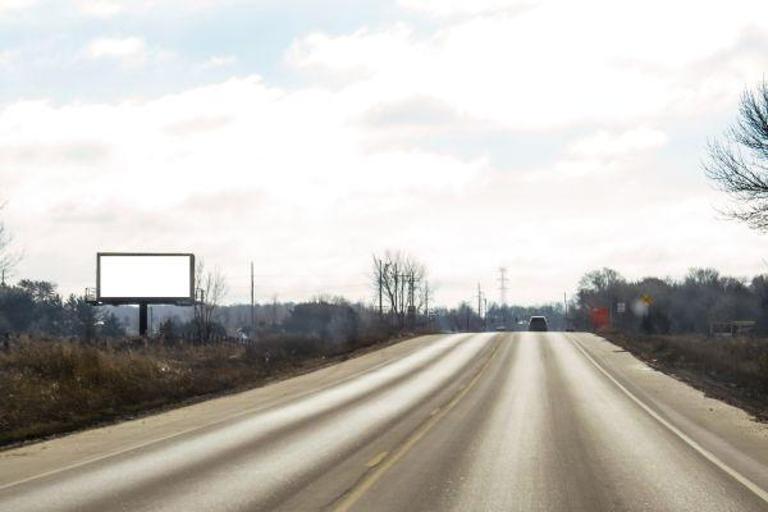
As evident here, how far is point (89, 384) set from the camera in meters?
25.4

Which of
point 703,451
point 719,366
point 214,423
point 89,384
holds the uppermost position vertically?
point 89,384

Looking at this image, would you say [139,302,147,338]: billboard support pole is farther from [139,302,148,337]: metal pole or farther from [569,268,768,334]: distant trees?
[569,268,768,334]: distant trees

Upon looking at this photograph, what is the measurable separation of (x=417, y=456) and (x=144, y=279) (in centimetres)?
5077

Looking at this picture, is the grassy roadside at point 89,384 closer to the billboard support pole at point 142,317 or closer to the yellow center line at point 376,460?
the yellow center line at point 376,460

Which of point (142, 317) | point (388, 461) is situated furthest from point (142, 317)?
point (388, 461)

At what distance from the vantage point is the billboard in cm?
6219

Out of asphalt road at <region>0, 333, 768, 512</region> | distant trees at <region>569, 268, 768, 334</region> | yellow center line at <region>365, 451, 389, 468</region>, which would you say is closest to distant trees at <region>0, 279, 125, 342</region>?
distant trees at <region>569, 268, 768, 334</region>

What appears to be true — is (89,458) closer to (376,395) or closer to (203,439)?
(203,439)

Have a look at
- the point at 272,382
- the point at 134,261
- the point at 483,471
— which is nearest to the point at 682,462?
the point at 483,471

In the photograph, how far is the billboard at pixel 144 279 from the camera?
62188 millimetres

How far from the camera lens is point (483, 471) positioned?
41.9 feet

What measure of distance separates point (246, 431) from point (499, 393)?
1015 cm

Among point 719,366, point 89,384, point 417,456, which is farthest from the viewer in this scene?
point 719,366

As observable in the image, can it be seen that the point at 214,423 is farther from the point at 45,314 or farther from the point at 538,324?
the point at 45,314
